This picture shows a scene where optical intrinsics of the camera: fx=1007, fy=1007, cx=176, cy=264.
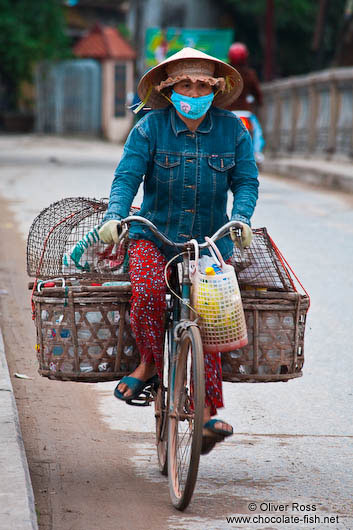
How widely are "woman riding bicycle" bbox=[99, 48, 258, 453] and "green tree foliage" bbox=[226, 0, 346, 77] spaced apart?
30877 mm

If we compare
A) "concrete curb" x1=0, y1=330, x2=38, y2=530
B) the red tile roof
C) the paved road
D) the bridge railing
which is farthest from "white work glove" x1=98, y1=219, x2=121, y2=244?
the red tile roof

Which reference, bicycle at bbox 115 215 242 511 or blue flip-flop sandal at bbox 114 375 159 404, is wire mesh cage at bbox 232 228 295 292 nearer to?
bicycle at bbox 115 215 242 511

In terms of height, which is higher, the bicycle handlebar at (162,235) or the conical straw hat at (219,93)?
the conical straw hat at (219,93)

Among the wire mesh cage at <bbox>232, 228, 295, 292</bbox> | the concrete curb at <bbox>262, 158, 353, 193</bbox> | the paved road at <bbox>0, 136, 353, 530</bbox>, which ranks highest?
the wire mesh cage at <bbox>232, 228, 295, 292</bbox>

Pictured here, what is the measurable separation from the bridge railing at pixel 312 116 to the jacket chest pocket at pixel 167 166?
54.2ft

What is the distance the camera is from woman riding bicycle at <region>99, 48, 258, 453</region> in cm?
418

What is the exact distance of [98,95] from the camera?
37.0 meters

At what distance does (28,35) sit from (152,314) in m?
31.4

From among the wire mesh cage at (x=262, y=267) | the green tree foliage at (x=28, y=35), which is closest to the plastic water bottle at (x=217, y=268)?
the wire mesh cage at (x=262, y=267)

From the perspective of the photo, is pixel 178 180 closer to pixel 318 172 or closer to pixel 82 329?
pixel 82 329

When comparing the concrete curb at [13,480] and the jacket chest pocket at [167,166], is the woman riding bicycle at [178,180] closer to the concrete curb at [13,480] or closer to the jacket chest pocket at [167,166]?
the jacket chest pocket at [167,166]

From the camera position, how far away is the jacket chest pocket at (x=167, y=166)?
4.30 m

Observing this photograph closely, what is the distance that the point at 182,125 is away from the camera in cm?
433

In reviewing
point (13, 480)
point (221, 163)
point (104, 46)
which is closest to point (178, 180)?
point (221, 163)
